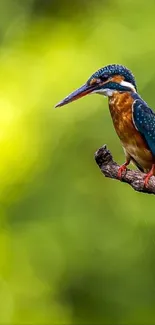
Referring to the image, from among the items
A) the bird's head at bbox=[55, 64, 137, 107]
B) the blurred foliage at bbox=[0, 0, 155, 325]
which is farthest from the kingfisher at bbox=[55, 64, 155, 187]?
the blurred foliage at bbox=[0, 0, 155, 325]

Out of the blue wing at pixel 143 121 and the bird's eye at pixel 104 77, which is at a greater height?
the bird's eye at pixel 104 77

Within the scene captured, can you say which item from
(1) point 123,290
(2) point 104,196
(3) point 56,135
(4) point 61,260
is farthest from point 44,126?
(1) point 123,290

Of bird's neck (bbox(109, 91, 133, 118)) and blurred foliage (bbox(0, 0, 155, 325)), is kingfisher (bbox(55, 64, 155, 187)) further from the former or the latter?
blurred foliage (bbox(0, 0, 155, 325))

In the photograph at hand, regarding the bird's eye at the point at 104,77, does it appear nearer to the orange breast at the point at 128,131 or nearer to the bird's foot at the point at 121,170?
the orange breast at the point at 128,131

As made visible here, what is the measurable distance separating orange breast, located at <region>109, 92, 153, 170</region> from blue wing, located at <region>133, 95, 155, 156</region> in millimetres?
12

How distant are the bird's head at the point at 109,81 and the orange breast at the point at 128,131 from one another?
0.07 feet

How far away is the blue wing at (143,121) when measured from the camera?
2502mm

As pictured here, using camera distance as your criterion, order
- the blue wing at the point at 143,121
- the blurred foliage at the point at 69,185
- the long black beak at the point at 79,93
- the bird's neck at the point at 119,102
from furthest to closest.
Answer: the blurred foliage at the point at 69,185
the blue wing at the point at 143,121
the bird's neck at the point at 119,102
the long black beak at the point at 79,93

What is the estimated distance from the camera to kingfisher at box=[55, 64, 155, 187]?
7.66ft

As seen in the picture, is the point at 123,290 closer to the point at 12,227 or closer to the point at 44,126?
the point at 12,227

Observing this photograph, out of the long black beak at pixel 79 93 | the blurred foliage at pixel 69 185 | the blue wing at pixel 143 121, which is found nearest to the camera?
the long black beak at pixel 79 93

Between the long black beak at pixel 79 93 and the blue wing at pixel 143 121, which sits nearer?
the long black beak at pixel 79 93

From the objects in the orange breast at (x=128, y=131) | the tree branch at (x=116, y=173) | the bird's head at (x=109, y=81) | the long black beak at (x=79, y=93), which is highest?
the bird's head at (x=109, y=81)

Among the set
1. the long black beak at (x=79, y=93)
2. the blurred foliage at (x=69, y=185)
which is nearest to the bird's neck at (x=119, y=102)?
the long black beak at (x=79, y=93)
